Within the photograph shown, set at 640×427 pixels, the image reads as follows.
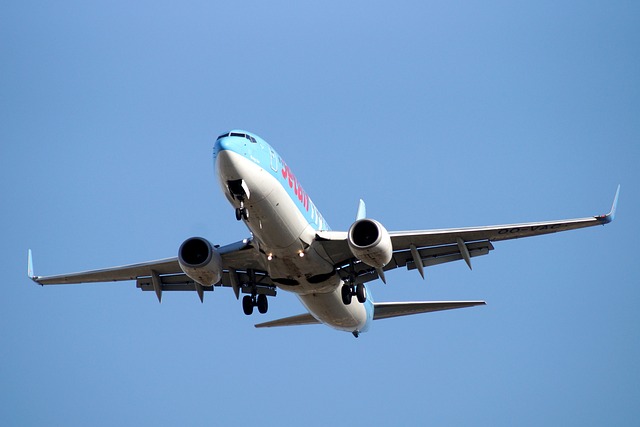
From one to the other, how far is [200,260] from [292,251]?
317cm

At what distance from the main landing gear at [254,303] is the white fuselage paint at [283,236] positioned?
1.53 m

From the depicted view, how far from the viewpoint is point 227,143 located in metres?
26.8

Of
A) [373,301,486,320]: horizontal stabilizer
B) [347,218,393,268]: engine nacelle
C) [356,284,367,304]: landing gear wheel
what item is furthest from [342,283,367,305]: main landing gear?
[373,301,486,320]: horizontal stabilizer

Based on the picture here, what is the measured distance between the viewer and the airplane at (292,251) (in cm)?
2742

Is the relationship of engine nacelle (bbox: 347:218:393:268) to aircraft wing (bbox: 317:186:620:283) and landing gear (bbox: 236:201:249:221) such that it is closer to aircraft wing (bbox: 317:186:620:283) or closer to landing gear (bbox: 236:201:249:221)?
aircraft wing (bbox: 317:186:620:283)

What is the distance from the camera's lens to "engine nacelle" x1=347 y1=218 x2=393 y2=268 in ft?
93.0

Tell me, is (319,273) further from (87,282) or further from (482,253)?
(87,282)

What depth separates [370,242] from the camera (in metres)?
28.9

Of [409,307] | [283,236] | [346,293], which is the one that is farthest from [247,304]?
[409,307]

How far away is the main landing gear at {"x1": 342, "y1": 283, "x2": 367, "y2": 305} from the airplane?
36 millimetres

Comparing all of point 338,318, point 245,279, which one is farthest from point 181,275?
point 338,318

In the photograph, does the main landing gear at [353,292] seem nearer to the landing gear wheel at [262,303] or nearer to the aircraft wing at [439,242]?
the aircraft wing at [439,242]

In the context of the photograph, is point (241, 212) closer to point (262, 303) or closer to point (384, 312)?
point (262, 303)

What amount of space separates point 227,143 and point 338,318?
9.69 m
